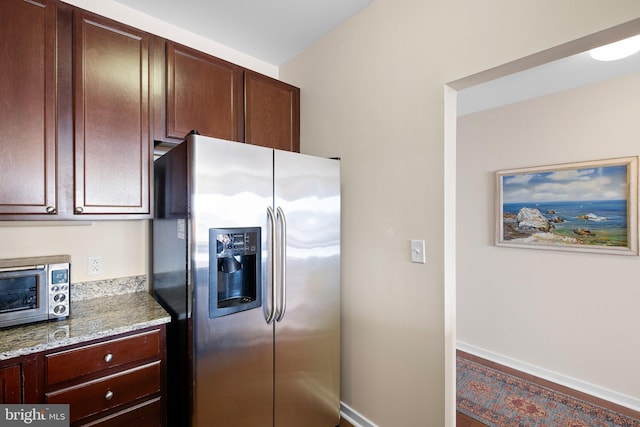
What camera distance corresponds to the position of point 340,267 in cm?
204

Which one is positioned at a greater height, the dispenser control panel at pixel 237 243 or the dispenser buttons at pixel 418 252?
the dispenser control panel at pixel 237 243

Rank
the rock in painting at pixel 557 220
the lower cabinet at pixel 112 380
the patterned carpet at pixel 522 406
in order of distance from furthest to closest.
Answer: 1. the rock in painting at pixel 557 220
2. the patterned carpet at pixel 522 406
3. the lower cabinet at pixel 112 380

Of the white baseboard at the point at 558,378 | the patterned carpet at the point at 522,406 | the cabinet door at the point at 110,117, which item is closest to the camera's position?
the cabinet door at the point at 110,117

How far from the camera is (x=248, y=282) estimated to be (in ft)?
5.02

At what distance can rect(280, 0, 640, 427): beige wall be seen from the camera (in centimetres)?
137

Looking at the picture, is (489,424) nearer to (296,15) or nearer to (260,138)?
(260,138)

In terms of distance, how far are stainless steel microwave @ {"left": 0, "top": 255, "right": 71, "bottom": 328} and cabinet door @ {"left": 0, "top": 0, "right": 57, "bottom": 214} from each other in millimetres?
A: 272

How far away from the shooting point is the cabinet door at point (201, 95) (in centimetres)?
173

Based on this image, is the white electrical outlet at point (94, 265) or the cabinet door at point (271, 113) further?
the cabinet door at point (271, 113)

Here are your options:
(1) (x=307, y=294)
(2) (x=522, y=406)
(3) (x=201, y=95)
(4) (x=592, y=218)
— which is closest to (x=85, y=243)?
(3) (x=201, y=95)

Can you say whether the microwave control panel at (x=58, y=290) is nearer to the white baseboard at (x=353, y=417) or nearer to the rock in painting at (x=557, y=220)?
the white baseboard at (x=353, y=417)

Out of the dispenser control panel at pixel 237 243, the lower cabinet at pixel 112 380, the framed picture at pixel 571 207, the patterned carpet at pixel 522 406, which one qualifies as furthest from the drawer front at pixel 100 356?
the framed picture at pixel 571 207

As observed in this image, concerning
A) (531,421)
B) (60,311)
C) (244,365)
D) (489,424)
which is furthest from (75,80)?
(531,421)

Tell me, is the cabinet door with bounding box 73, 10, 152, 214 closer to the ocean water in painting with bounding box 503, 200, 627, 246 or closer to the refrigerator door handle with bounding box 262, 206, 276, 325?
the refrigerator door handle with bounding box 262, 206, 276, 325
